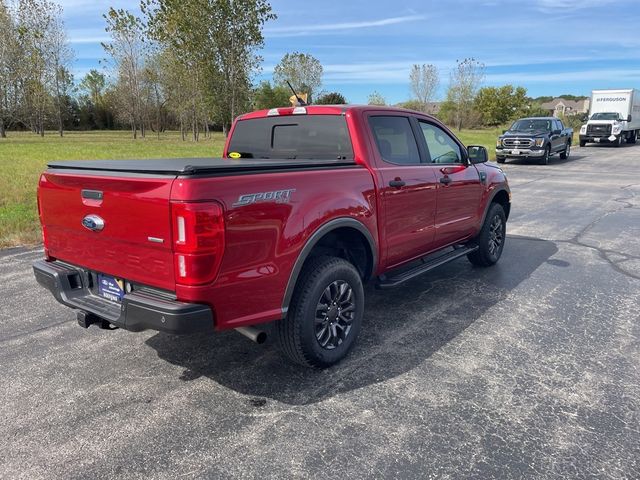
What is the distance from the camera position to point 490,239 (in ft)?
19.4

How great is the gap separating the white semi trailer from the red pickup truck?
31866 millimetres

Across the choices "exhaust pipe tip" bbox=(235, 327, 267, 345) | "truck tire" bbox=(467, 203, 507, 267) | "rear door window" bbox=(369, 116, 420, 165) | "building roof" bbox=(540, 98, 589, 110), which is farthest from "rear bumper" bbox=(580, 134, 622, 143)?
"building roof" bbox=(540, 98, 589, 110)

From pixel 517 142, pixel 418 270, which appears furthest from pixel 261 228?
pixel 517 142

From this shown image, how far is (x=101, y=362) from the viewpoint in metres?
3.56

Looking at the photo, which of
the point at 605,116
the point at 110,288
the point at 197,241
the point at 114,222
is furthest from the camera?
the point at 605,116

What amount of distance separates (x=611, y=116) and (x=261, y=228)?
114 feet

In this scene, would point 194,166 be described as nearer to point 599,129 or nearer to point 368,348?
point 368,348

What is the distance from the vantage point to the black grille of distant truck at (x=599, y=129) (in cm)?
3084

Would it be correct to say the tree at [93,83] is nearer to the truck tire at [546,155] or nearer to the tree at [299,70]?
the tree at [299,70]

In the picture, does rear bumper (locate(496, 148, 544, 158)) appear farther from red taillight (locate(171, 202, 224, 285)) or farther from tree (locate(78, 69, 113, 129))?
tree (locate(78, 69, 113, 129))

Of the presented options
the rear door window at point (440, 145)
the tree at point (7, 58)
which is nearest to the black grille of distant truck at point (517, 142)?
the rear door window at point (440, 145)

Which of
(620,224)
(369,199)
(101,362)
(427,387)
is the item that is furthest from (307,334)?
(620,224)

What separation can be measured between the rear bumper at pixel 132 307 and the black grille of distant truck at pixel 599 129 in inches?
1361

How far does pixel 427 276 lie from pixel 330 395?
9.46 ft
